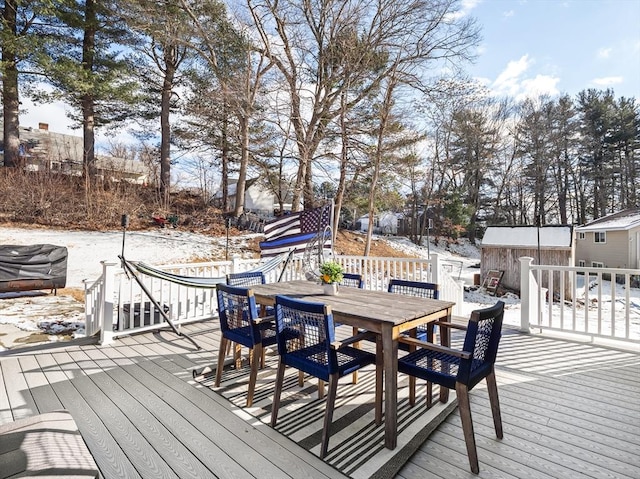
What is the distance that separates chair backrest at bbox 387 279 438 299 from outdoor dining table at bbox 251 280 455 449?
361 mm

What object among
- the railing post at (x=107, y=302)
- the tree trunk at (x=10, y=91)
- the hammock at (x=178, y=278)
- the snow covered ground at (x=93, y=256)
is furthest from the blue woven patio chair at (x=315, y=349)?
the tree trunk at (x=10, y=91)

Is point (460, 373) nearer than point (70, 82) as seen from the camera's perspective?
Yes

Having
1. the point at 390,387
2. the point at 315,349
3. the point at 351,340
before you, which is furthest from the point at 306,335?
the point at 390,387

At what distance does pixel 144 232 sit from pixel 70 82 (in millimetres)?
5012

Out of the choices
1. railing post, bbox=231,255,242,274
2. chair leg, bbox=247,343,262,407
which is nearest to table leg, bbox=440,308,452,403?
chair leg, bbox=247,343,262,407

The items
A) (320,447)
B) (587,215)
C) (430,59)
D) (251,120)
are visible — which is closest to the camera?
(320,447)

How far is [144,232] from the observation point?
11695mm

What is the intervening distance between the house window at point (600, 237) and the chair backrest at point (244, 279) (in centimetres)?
1794

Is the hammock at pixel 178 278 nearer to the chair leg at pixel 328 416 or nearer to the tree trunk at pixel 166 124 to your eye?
the chair leg at pixel 328 416

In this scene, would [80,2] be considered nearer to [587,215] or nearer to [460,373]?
[460,373]

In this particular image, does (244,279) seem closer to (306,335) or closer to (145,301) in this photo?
(306,335)

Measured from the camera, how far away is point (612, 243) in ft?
49.0

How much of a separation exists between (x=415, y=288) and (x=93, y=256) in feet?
29.9

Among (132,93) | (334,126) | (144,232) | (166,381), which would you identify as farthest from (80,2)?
(166,381)
